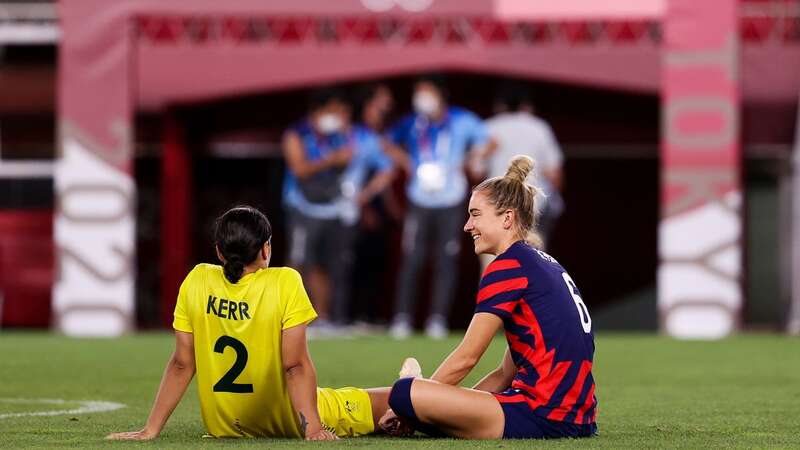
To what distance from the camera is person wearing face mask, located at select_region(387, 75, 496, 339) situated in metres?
13.7

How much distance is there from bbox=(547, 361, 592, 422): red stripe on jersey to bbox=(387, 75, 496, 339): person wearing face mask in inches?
306

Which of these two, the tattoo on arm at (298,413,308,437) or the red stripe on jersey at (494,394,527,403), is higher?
the red stripe on jersey at (494,394,527,403)

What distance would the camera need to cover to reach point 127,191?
15.4 metres

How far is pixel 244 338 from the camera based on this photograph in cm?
Answer: 569

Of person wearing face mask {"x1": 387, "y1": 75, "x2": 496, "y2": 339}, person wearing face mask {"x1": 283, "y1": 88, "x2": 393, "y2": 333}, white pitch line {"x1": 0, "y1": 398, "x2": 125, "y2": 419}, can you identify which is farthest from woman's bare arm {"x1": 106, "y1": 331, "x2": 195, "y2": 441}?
person wearing face mask {"x1": 283, "y1": 88, "x2": 393, "y2": 333}

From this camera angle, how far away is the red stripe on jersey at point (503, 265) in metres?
5.73

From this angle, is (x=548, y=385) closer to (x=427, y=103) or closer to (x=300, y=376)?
(x=300, y=376)

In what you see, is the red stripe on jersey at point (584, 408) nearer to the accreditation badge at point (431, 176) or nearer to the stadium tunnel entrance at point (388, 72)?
the accreditation badge at point (431, 176)

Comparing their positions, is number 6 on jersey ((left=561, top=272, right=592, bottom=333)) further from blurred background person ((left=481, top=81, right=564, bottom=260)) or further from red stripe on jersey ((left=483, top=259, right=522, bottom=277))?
blurred background person ((left=481, top=81, right=564, bottom=260))

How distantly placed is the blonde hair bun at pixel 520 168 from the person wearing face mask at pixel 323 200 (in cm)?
809

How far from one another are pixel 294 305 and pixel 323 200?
8.54 metres

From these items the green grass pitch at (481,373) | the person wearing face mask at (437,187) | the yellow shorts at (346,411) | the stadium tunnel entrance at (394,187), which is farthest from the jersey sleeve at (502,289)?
the stadium tunnel entrance at (394,187)

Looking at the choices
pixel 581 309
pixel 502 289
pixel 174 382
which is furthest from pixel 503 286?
pixel 174 382

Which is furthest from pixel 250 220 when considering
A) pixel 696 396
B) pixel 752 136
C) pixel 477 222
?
pixel 752 136
